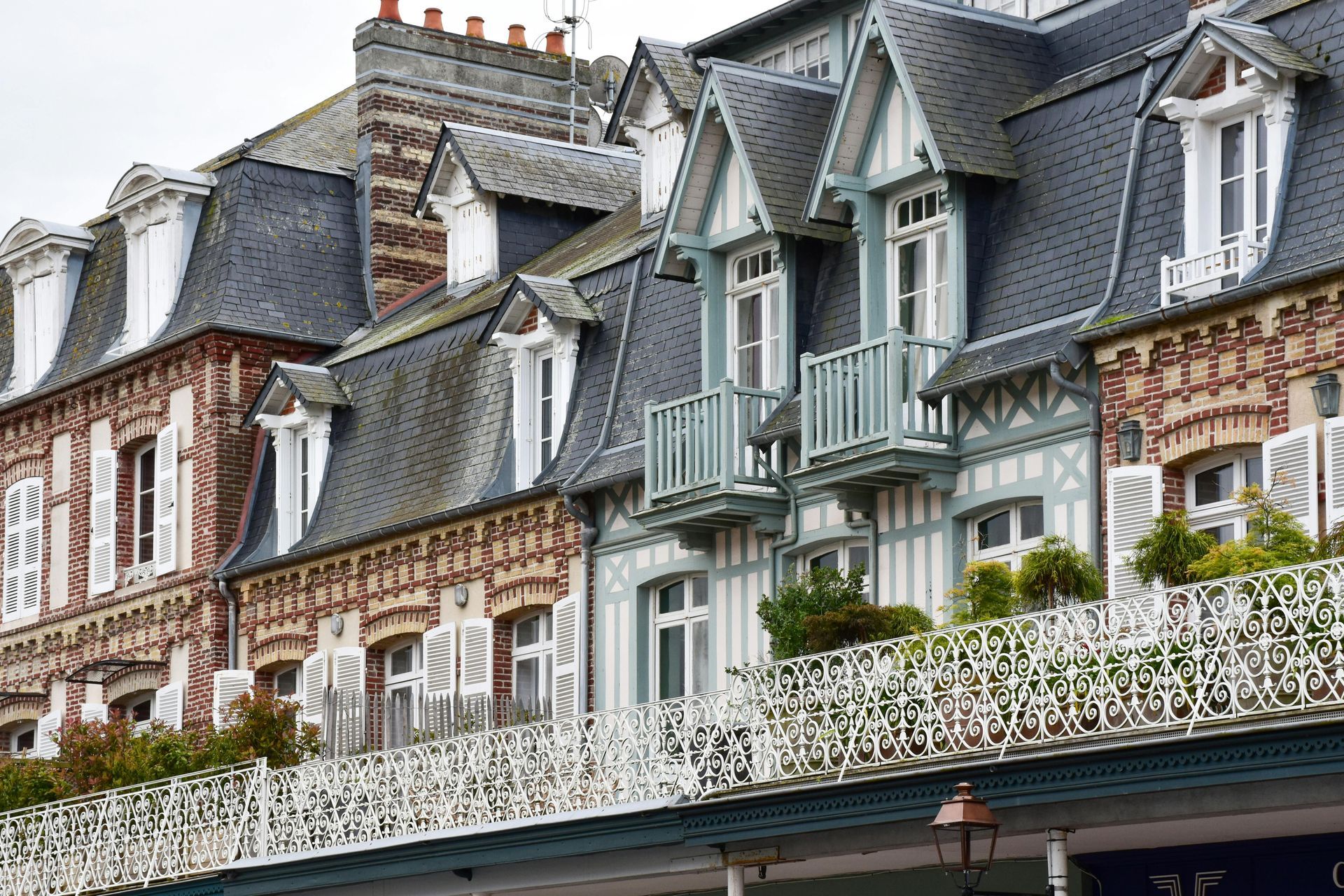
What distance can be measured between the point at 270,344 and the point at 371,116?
3.56 m

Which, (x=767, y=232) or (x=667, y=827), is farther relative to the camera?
(x=767, y=232)

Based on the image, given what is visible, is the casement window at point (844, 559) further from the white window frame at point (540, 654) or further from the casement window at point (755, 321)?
the white window frame at point (540, 654)

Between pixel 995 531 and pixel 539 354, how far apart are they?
6.98 m

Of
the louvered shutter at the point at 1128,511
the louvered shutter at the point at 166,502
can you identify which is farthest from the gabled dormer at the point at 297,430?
the louvered shutter at the point at 1128,511

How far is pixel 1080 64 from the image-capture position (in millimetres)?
23234

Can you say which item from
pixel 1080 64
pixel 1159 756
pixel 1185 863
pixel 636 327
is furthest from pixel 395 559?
pixel 1159 756

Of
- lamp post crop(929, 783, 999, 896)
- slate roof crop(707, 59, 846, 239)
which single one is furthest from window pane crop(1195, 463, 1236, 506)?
slate roof crop(707, 59, 846, 239)

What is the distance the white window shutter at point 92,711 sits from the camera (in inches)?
1261

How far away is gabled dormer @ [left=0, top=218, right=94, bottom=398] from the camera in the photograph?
3438 centimetres

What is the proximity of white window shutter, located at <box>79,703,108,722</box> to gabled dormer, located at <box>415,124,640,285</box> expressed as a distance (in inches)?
256

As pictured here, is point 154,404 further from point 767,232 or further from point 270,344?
point 767,232

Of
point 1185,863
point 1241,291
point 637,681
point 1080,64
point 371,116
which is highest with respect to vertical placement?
point 371,116

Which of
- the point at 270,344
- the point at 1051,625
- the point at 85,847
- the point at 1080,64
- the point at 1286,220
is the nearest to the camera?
the point at 1051,625

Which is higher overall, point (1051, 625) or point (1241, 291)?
point (1241, 291)
